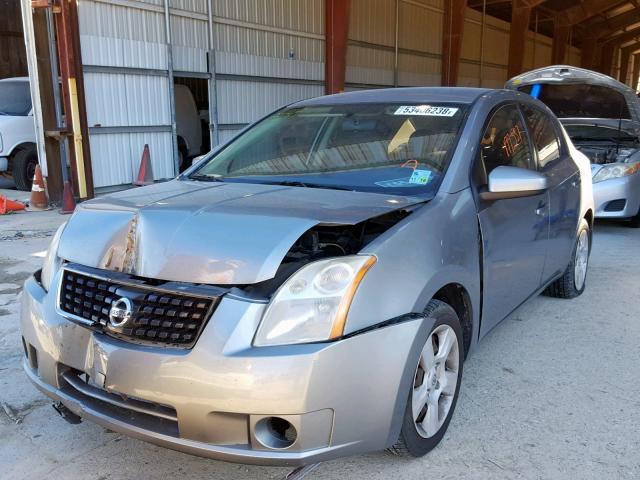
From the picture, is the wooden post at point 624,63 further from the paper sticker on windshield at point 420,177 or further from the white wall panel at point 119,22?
the paper sticker on windshield at point 420,177

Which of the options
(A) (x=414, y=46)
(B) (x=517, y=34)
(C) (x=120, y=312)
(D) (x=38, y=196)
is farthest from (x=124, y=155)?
(B) (x=517, y=34)

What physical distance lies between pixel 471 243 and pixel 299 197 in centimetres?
86

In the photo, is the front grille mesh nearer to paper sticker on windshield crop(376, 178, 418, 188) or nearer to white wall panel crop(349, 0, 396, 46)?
paper sticker on windshield crop(376, 178, 418, 188)

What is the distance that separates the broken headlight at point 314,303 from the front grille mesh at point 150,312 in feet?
0.76

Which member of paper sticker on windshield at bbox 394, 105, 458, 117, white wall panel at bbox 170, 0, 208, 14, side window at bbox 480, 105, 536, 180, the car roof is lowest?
side window at bbox 480, 105, 536, 180

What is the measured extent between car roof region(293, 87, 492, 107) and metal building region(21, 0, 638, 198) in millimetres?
6281

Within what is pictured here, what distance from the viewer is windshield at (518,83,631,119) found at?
797cm

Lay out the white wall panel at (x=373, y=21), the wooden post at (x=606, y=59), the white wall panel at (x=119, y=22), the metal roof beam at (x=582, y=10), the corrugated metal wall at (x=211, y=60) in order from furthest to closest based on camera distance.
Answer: the wooden post at (x=606, y=59) → the metal roof beam at (x=582, y=10) → the white wall panel at (x=373, y=21) → the corrugated metal wall at (x=211, y=60) → the white wall panel at (x=119, y=22)

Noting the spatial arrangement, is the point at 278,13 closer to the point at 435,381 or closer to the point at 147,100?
the point at 147,100

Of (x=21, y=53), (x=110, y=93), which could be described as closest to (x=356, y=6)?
(x=110, y=93)

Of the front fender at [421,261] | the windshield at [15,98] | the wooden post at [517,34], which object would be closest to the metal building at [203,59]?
the windshield at [15,98]

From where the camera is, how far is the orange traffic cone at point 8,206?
27.8 ft

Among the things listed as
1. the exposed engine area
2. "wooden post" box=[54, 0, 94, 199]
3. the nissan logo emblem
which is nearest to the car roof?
the exposed engine area

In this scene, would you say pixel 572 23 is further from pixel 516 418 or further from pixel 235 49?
pixel 516 418
